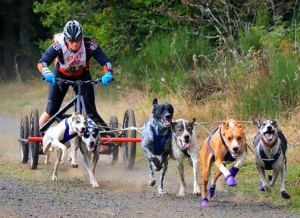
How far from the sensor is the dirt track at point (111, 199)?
7996 mm

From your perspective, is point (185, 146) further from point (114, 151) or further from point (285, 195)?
point (114, 151)

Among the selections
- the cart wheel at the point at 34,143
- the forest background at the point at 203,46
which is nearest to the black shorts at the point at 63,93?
the cart wheel at the point at 34,143

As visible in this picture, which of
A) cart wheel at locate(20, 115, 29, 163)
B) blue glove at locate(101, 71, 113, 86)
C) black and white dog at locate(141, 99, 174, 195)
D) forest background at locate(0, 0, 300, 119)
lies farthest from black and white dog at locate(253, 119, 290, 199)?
cart wheel at locate(20, 115, 29, 163)

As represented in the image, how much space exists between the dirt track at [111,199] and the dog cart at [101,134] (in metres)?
0.26

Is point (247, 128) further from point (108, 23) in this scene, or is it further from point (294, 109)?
point (108, 23)

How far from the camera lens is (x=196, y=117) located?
1367 centimetres

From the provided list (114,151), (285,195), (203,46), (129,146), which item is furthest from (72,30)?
(203,46)

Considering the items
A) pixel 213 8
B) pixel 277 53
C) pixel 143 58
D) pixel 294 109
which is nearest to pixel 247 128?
pixel 294 109

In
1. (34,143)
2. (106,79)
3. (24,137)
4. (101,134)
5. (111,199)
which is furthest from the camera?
(24,137)

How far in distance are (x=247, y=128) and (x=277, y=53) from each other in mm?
1903

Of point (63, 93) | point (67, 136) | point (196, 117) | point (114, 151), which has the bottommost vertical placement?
point (114, 151)

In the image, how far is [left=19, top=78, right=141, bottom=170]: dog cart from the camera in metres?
10.6

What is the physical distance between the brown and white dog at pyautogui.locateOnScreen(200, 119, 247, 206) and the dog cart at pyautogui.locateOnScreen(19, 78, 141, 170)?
203cm

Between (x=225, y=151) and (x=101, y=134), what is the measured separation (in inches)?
111
